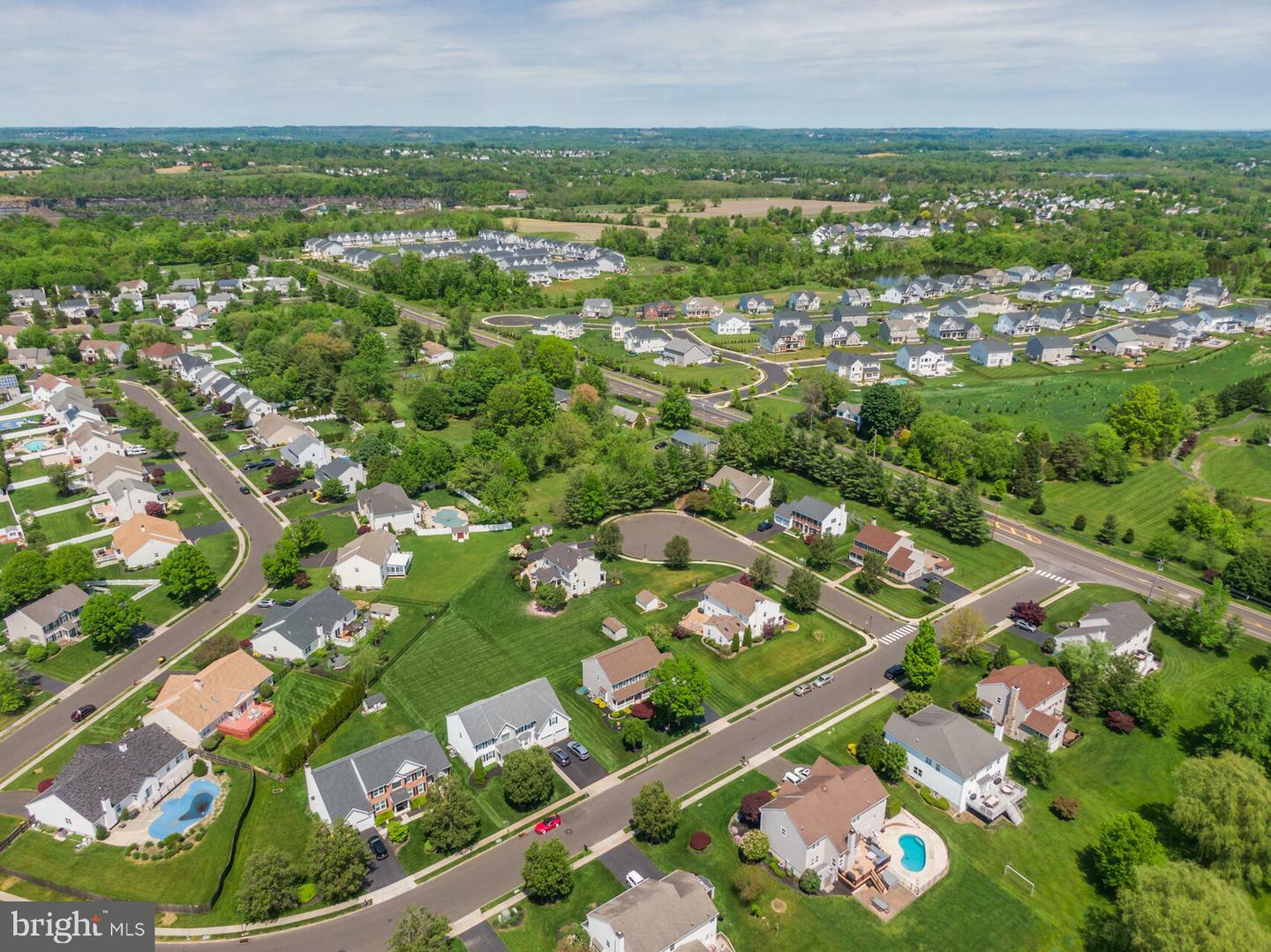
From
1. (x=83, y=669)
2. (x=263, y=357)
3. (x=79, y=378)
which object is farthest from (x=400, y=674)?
(x=79, y=378)

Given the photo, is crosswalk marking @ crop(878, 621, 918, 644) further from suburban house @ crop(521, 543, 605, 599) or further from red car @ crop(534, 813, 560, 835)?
red car @ crop(534, 813, 560, 835)

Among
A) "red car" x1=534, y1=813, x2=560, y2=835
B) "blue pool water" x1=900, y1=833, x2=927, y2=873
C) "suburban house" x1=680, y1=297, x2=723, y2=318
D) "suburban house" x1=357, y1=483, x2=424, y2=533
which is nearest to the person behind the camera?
"blue pool water" x1=900, y1=833, x2=927, y2=873

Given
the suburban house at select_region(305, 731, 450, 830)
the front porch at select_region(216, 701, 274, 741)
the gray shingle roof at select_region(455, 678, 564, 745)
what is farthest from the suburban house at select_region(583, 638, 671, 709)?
the front porch at select_region(216, 701, 274, 741)

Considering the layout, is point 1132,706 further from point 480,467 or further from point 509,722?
point 480,467

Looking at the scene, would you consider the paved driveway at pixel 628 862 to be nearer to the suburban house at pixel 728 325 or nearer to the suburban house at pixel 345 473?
the suburban house at pixel 345 473

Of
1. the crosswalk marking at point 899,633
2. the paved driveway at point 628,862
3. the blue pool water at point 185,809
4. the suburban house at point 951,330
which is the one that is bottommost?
the blue pool water at point 185,809

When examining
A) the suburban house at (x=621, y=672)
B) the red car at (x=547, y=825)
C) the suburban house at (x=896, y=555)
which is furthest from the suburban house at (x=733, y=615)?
the red car at (x=547, y=825)
